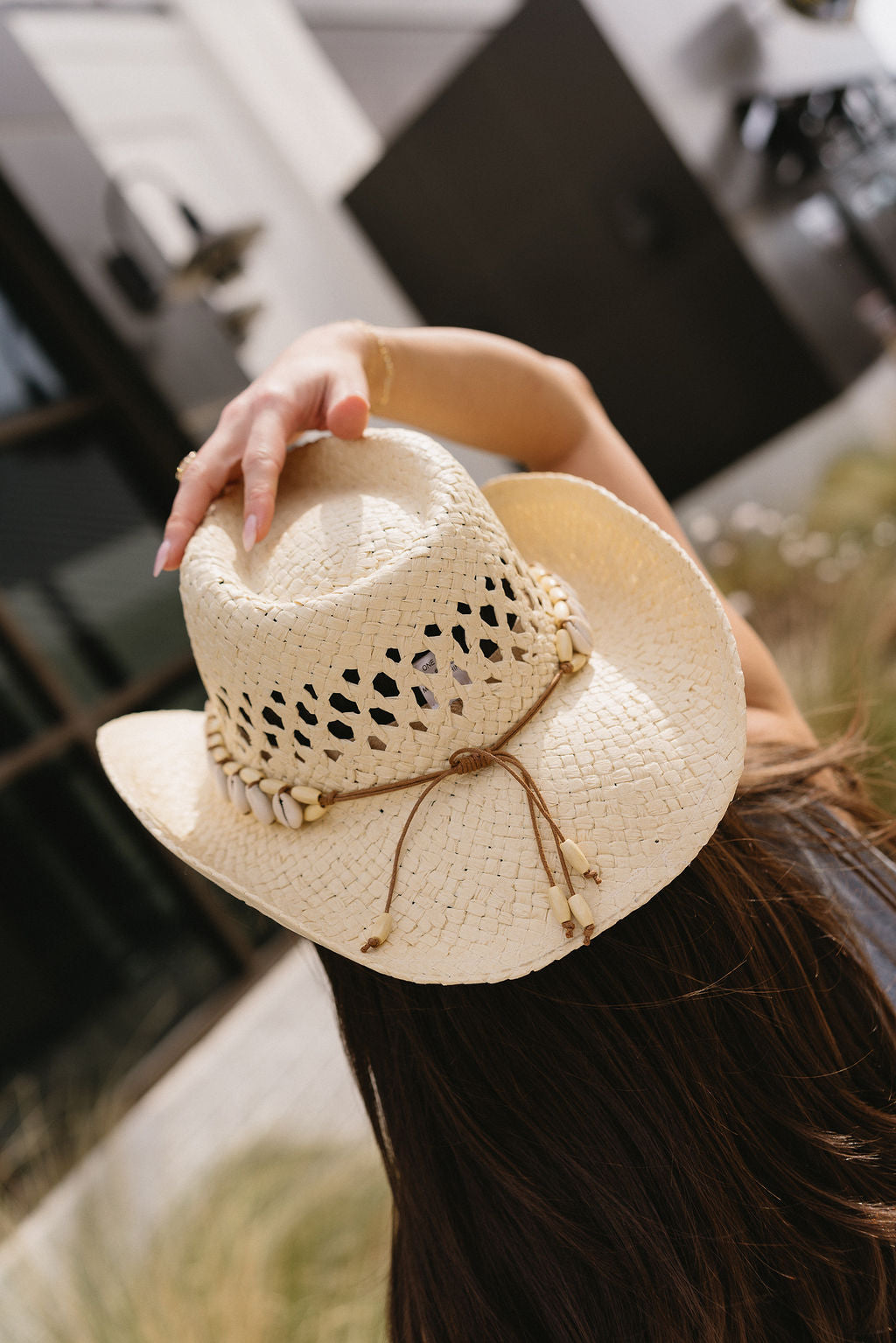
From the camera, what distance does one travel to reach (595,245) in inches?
155

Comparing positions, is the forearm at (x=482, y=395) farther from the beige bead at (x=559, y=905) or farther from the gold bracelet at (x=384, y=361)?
the beige bead at (x=559, y=905)

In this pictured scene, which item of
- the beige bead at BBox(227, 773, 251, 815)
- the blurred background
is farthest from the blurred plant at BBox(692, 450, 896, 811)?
the beige bead at BBox(227, 773, 251, 815)

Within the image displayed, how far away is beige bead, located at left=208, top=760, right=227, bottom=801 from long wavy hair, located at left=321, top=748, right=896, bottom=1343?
236 mm

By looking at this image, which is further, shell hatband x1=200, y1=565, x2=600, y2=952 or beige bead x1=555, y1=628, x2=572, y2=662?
beige bead x1=555, y1=628, x2=572, y2=662

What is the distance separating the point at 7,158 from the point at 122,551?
4.52ft

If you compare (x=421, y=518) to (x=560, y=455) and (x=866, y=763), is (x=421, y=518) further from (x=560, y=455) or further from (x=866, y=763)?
(x=866, y=763)

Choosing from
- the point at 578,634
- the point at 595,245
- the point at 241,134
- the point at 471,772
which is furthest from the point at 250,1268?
the point at 241,134

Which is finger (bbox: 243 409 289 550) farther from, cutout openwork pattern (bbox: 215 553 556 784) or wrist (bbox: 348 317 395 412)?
wrist (bbox: 348 317 395 412)

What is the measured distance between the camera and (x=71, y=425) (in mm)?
3021

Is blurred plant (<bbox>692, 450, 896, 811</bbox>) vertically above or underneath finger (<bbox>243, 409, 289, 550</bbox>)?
underneath

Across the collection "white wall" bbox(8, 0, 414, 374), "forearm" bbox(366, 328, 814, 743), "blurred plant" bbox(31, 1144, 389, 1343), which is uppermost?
"white wall" bbox(8, 0, 414, 374)

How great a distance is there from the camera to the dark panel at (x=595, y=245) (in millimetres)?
3660

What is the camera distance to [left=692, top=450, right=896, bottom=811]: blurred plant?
2.68 m

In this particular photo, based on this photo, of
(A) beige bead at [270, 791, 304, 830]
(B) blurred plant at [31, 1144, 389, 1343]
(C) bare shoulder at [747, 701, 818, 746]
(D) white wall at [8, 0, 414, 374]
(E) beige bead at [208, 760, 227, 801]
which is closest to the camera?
(A) beige bead at [270, 791, 304, 830]
